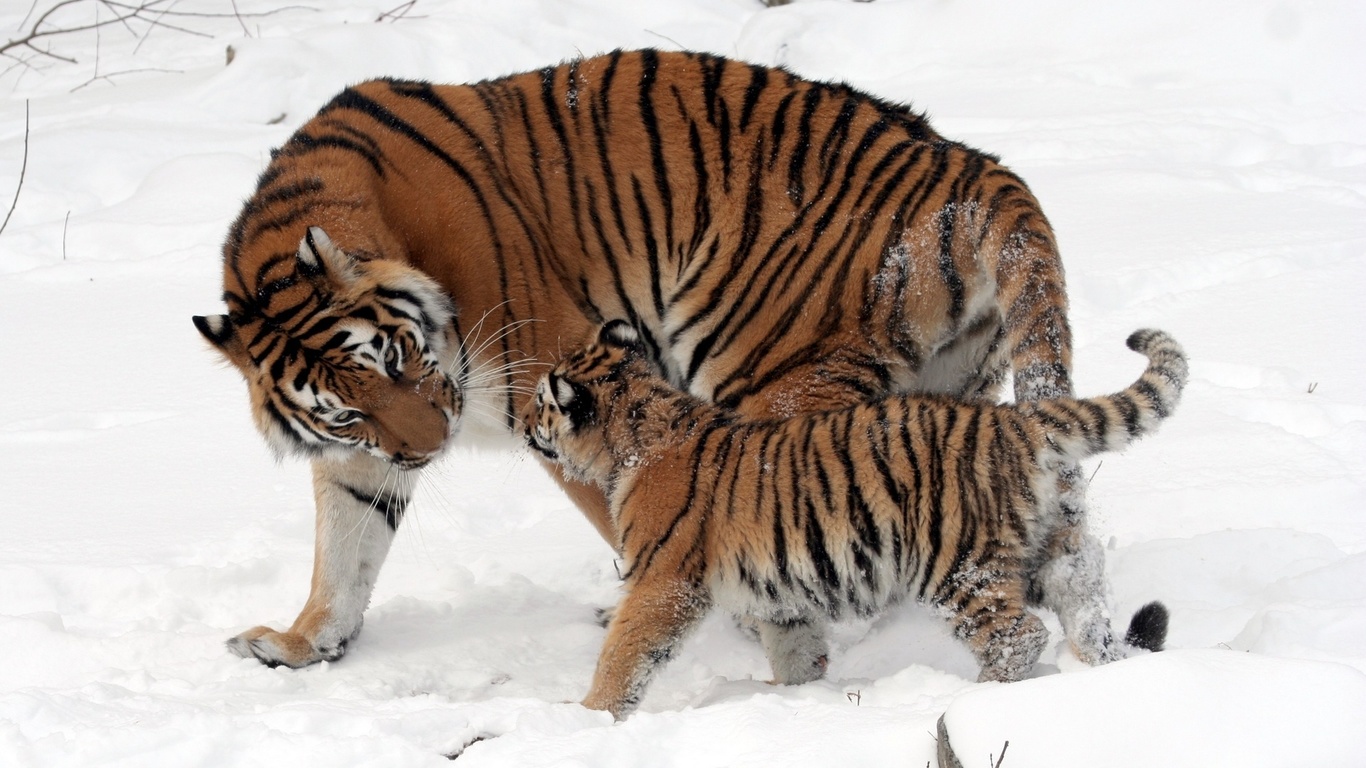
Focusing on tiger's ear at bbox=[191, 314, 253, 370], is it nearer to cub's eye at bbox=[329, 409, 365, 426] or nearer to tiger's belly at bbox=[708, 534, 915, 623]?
cub's eye at bbox=[329, 409, 365, 426]

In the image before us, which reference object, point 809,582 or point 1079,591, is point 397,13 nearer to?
point 809,582

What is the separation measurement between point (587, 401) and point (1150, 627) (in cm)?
148

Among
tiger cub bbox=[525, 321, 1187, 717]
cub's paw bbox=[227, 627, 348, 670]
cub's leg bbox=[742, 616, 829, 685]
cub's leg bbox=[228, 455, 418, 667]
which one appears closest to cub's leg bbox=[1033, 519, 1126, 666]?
tiger cub bbox=[525, 321, 1187, 717]

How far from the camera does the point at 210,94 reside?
9.03 meters

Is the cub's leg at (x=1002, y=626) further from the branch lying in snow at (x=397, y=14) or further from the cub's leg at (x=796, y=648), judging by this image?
the branch lying in snow at (x=397, y=14)

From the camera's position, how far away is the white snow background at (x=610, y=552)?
2.27 m

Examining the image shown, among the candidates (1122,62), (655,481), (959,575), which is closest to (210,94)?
(1122,62)

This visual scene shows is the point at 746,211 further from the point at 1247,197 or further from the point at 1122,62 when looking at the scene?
the point at 1122,62

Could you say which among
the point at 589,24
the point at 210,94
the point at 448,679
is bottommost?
the point at 210,94

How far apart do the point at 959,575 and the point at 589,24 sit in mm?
8293

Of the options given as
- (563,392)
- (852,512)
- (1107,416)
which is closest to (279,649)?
(563,392)

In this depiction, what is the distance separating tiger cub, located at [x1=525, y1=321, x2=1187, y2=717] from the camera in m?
2.87

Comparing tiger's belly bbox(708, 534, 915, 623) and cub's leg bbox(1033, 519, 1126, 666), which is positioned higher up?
cub's leg bbox(1033, 519, 1126, 666)

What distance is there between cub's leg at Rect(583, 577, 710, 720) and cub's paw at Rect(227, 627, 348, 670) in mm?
928
